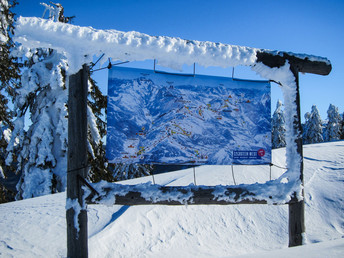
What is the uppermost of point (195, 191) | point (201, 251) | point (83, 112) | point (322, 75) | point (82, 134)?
point (322, 75)

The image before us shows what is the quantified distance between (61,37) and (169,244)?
3.94 m

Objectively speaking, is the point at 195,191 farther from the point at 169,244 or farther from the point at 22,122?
the point at 22,122

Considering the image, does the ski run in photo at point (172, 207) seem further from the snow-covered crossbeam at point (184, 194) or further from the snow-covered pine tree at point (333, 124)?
the snow-covered pine tree at point (333, 124)

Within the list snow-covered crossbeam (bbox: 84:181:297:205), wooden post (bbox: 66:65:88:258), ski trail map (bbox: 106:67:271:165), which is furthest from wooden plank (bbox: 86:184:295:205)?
ski trail map (bbox: 106:67:271:165)

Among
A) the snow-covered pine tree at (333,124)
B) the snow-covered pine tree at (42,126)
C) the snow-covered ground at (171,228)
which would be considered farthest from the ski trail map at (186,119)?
the snow-covered pine tree at (333,124)

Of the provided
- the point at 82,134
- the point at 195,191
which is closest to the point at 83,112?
the point at 82,134

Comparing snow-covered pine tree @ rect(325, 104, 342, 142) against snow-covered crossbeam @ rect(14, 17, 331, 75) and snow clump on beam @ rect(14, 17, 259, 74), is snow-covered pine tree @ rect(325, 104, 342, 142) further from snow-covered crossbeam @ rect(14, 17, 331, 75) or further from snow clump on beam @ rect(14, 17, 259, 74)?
snow clump on beam @ rect(14, 17, 259, 74)

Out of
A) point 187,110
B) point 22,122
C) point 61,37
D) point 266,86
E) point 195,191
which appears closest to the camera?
point 61,37

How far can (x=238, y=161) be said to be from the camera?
4.01 meters

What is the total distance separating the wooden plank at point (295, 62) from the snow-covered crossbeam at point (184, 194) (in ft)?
6.79

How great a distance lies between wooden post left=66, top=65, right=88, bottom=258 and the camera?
3318mm

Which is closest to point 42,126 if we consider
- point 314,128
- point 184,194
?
point 184,194

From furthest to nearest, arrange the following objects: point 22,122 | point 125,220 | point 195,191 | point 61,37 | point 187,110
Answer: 1. point 22,122
2. point 125,220
3. point 187,110
4. point 195,191
5. point 61,37

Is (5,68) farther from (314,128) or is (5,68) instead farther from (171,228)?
(314,128)
